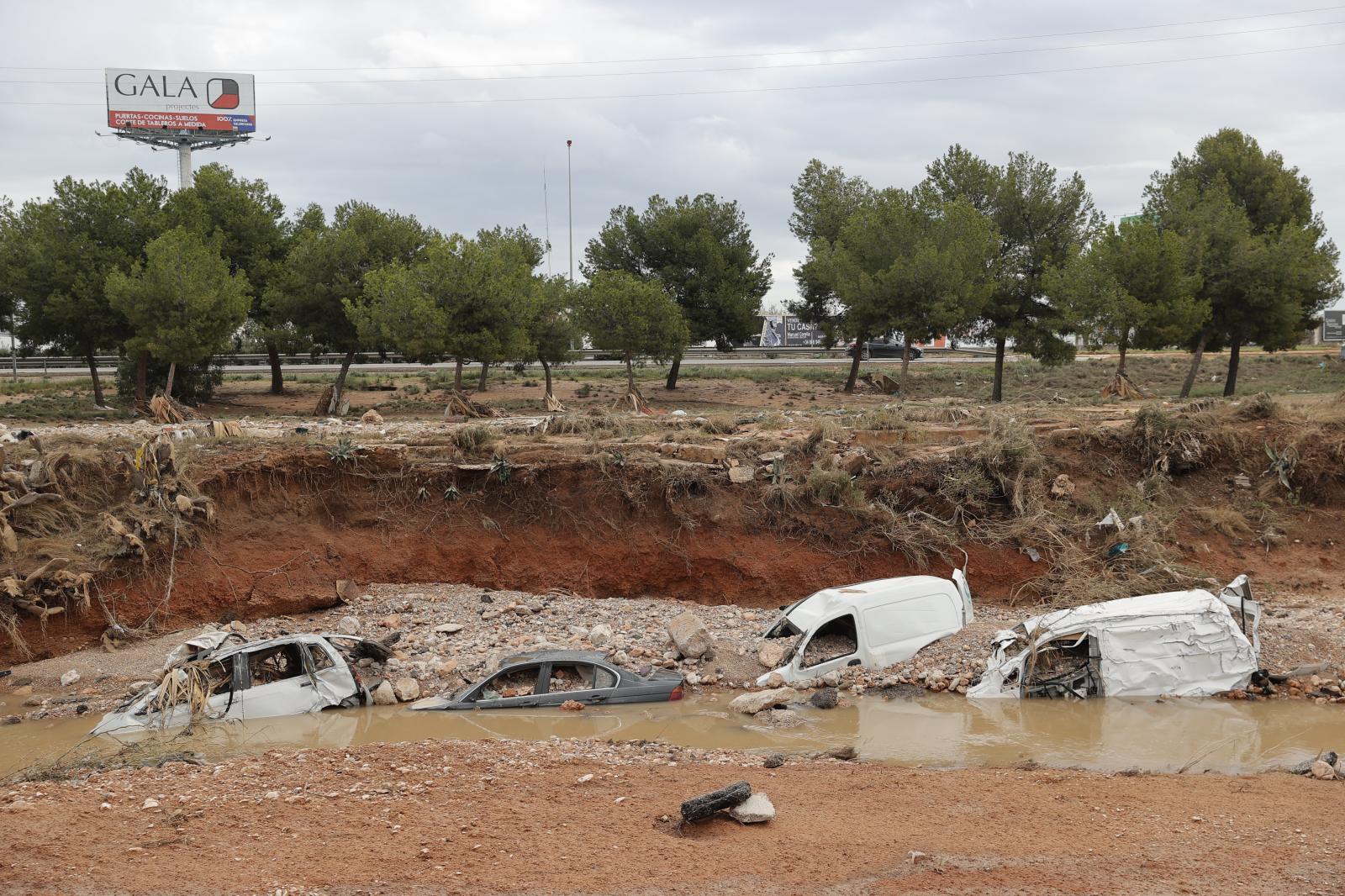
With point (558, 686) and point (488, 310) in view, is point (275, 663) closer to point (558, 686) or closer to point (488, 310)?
point (558, 686)

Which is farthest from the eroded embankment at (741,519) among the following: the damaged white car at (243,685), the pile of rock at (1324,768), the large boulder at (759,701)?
the pile of rock at (1324,768)

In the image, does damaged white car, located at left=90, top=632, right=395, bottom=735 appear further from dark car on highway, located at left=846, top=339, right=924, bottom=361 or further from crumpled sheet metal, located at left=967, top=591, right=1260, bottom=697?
dark car on highway, located at left=846, top=339, right=924, bottom=361

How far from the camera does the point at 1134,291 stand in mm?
33719

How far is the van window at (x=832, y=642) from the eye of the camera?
13.7 meters

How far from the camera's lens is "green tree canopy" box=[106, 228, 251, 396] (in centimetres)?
3075

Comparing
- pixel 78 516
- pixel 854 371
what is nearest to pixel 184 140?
pixel 854 371

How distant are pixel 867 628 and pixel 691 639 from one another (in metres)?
2.53

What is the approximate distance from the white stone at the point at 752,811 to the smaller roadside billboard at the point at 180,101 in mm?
65069

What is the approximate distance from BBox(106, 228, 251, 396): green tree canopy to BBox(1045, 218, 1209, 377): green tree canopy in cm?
2826

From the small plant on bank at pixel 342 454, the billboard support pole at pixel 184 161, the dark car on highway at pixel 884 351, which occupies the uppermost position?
the billboard support pole at pixel 184 161

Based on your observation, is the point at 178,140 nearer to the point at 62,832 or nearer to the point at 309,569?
the point at 309,569

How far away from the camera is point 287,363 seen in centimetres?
5841

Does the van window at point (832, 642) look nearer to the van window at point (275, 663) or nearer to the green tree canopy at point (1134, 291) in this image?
the van window at point (275, 663)

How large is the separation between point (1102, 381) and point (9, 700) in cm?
4445
